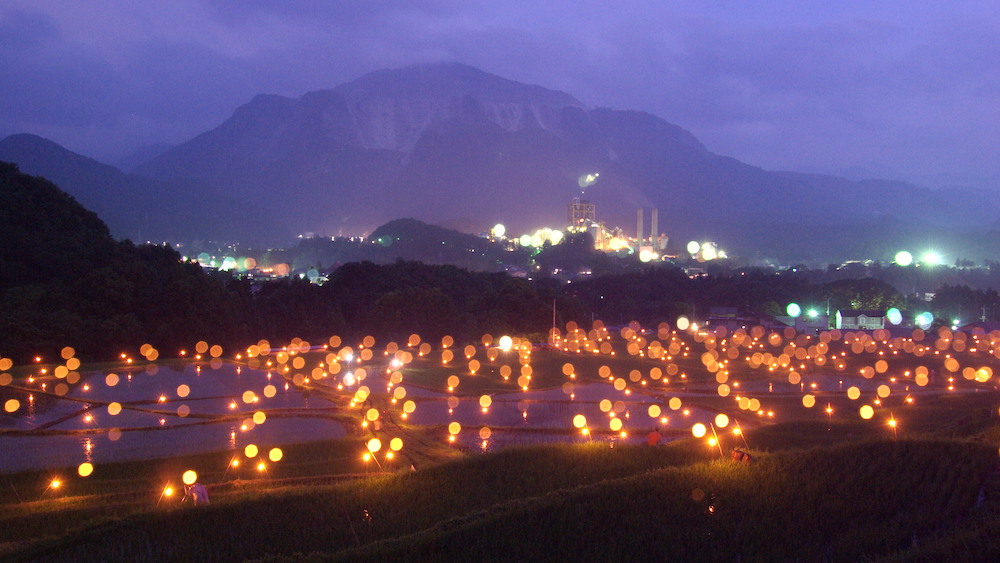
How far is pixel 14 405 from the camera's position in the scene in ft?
52.6

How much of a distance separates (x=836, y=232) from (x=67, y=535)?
5873 inches

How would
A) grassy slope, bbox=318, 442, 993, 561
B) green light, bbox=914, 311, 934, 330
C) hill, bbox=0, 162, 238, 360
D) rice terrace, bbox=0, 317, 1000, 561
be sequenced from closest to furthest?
grassy slope, bbox=318, 442, 993, 561
rice terrace, bbox=0, 317, 1000, 561
hill, bbox=0, 162, 238, 360
green light, bbox=914, 311, 934, 330

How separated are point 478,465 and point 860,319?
43.3 meters

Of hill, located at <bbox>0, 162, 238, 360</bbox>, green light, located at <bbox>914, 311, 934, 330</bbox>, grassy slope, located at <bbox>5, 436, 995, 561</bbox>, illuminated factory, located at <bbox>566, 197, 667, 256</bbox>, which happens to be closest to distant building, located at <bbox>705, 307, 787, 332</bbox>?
green light, located at <bbox>914, 311, 934, 330</bbox>

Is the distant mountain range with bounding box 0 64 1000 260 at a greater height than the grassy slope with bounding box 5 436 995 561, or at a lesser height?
greater

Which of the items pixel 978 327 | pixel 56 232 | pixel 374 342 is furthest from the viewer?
pixel 978 327

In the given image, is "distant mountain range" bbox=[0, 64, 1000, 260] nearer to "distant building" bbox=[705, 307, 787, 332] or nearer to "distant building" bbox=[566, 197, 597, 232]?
"distant building" bbox=[566, 197, 597, 232]

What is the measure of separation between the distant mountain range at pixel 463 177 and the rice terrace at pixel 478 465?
84.5 metres

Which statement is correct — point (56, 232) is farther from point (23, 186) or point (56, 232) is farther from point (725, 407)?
point (725, 407)

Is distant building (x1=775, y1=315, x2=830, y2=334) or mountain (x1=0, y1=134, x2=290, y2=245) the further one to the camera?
mountain (x1=0, y1=134, x2=290, y2=245)

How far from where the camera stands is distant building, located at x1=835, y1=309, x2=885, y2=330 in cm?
4750

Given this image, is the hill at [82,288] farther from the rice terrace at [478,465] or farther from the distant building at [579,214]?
the distant building at [579,214]

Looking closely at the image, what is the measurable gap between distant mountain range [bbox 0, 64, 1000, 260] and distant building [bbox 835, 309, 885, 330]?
230 feet

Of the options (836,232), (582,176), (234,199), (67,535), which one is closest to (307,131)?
(234,199)
